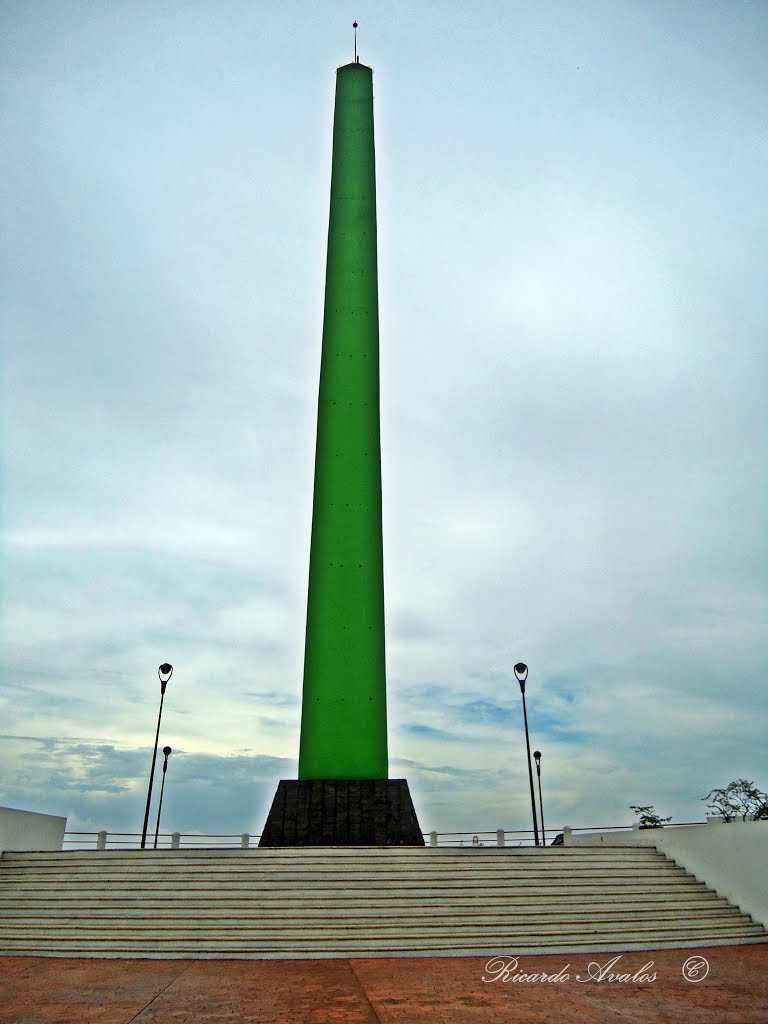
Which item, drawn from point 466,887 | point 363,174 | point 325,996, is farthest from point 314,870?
point 363,174

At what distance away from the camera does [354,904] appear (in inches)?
570

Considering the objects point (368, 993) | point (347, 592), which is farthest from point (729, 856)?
point (347, 592)

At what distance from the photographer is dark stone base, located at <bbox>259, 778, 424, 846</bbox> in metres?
19.7

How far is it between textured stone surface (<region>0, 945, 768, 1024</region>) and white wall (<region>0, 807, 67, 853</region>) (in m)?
7.47

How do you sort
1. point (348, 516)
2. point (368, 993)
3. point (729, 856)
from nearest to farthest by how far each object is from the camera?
point (368, 993)
point (729, 856)
point (348, 516)

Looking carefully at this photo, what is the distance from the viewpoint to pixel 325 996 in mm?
9141

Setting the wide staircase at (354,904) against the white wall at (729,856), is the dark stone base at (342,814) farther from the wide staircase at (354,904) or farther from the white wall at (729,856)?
the white wall at (729,856)

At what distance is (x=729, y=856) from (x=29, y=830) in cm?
1758

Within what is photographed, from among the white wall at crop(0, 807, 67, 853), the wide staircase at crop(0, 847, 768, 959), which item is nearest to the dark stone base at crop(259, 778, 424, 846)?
the wide staircase at crop(0, 847, 768, 959)

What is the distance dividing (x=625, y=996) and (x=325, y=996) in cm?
390

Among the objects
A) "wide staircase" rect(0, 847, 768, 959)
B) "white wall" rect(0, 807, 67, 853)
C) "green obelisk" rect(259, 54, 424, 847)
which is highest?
"green obelisk" rect(259, 54, 424, 847)

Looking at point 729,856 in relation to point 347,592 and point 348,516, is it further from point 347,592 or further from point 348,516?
point 348,516

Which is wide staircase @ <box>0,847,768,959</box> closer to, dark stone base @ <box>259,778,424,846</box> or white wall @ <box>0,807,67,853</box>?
white wall @ <box>0,807,67,853</box>

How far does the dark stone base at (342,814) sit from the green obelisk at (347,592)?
3 cm
